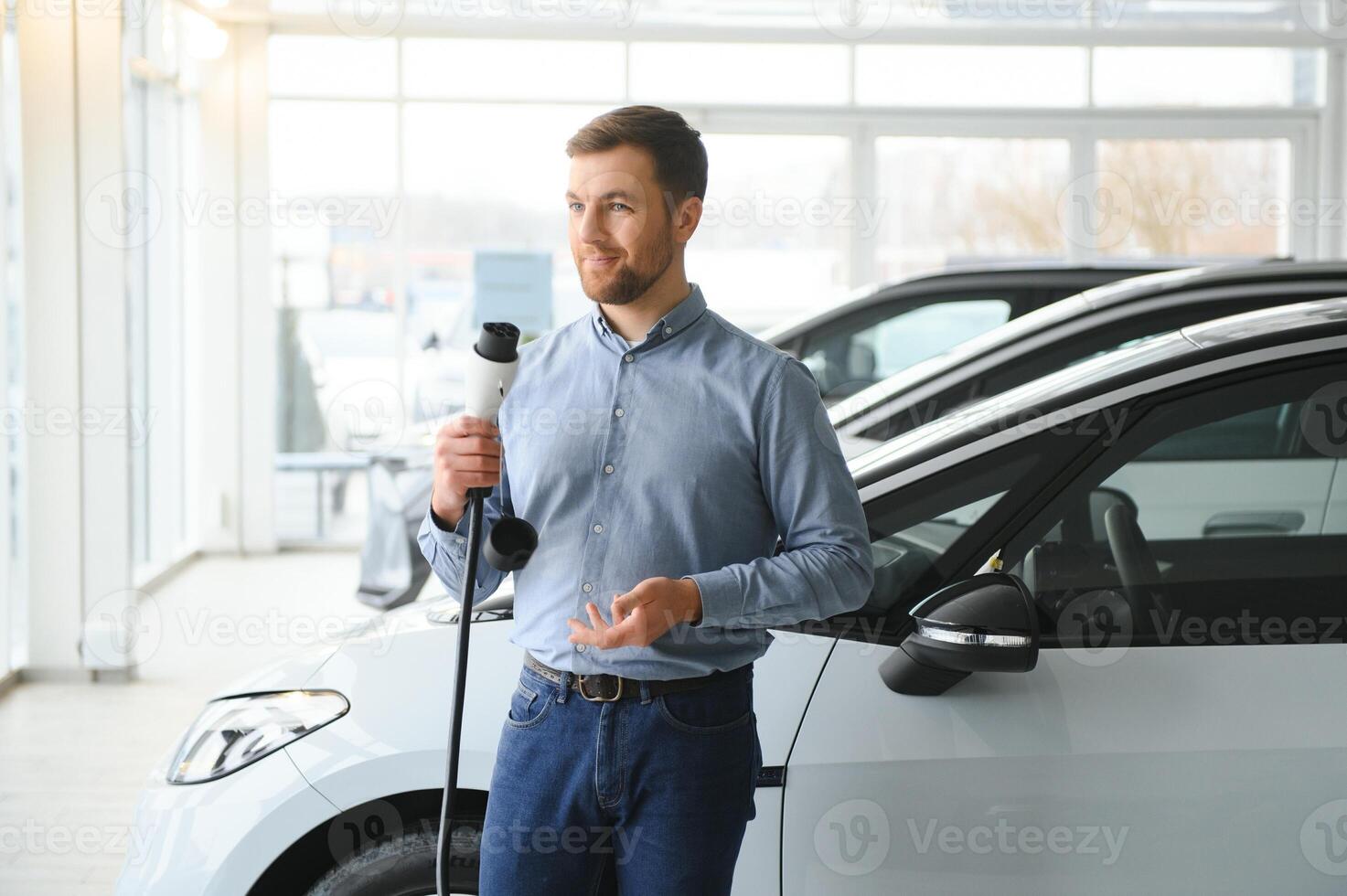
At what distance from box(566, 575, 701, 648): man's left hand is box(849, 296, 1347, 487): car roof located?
0.73 metres

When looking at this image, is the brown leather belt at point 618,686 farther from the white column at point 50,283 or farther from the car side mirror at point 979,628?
the white column at point 50,283

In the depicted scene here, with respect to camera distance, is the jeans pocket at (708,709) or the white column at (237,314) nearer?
the jeans pocket at (708,709)

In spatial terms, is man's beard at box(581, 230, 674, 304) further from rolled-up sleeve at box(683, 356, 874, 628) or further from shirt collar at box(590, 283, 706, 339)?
rolled-up sleeve at box(683, 356, 874, 628)

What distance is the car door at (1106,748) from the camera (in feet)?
6.40

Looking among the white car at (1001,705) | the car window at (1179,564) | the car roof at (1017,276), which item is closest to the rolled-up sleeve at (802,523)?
the white car at (1001,705)

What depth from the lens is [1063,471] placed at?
6.92 ft

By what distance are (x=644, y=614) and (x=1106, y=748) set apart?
2.77 ft

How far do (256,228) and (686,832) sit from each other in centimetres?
815

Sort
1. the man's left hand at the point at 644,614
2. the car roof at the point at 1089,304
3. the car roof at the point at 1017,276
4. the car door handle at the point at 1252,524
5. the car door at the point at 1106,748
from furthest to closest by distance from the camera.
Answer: the car roof at the point at 1017,276, the car roof at the point at 1089,304, the car door handle at the point at 1252,524, the car door at the point at 1106,748, the man's left hand at the point at 644,614

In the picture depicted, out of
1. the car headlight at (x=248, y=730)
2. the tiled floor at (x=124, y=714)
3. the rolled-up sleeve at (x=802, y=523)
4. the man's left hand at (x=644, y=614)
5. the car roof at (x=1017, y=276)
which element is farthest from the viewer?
the car roof at (x=1017, y=276)

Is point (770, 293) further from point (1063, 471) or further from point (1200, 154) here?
point (1063, 471)

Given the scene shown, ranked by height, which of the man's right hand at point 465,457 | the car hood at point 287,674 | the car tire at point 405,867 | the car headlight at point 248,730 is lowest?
the car tire at point 405,867

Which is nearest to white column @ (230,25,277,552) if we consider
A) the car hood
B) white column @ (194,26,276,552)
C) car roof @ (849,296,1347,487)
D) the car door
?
white column @ (194,26,276,552)

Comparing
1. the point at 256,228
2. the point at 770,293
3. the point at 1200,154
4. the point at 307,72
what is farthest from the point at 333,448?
the point at 1200,154
